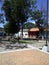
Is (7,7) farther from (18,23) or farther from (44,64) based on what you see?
(44,64)

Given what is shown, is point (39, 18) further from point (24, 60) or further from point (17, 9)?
point (24, 60)

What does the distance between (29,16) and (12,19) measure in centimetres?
443

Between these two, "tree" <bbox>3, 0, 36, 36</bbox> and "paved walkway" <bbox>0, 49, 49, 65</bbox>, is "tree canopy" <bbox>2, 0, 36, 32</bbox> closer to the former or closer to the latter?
"tree" <bbox>3, 0, 36, 36</bbox>

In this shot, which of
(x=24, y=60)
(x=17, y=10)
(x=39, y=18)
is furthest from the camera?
(x=39, y=18)

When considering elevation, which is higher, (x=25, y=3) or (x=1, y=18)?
(x=25, y=3)

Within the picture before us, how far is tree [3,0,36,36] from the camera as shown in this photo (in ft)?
131

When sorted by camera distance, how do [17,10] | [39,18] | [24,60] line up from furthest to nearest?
[39,18] → [17,10] → [24,60]

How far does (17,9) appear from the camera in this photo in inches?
1580

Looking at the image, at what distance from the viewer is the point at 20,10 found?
40094mm

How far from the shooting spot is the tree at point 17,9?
3981 centimetres

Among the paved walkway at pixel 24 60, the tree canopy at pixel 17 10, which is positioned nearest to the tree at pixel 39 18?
the tree canopy at pixel 17 10

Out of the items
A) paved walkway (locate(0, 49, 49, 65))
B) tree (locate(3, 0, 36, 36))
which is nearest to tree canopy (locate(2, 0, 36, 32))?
tree (locate(3, 0, 36, 36))

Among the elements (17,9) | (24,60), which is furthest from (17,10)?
(24,60)

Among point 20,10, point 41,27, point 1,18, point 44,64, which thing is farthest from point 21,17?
point 44,64
